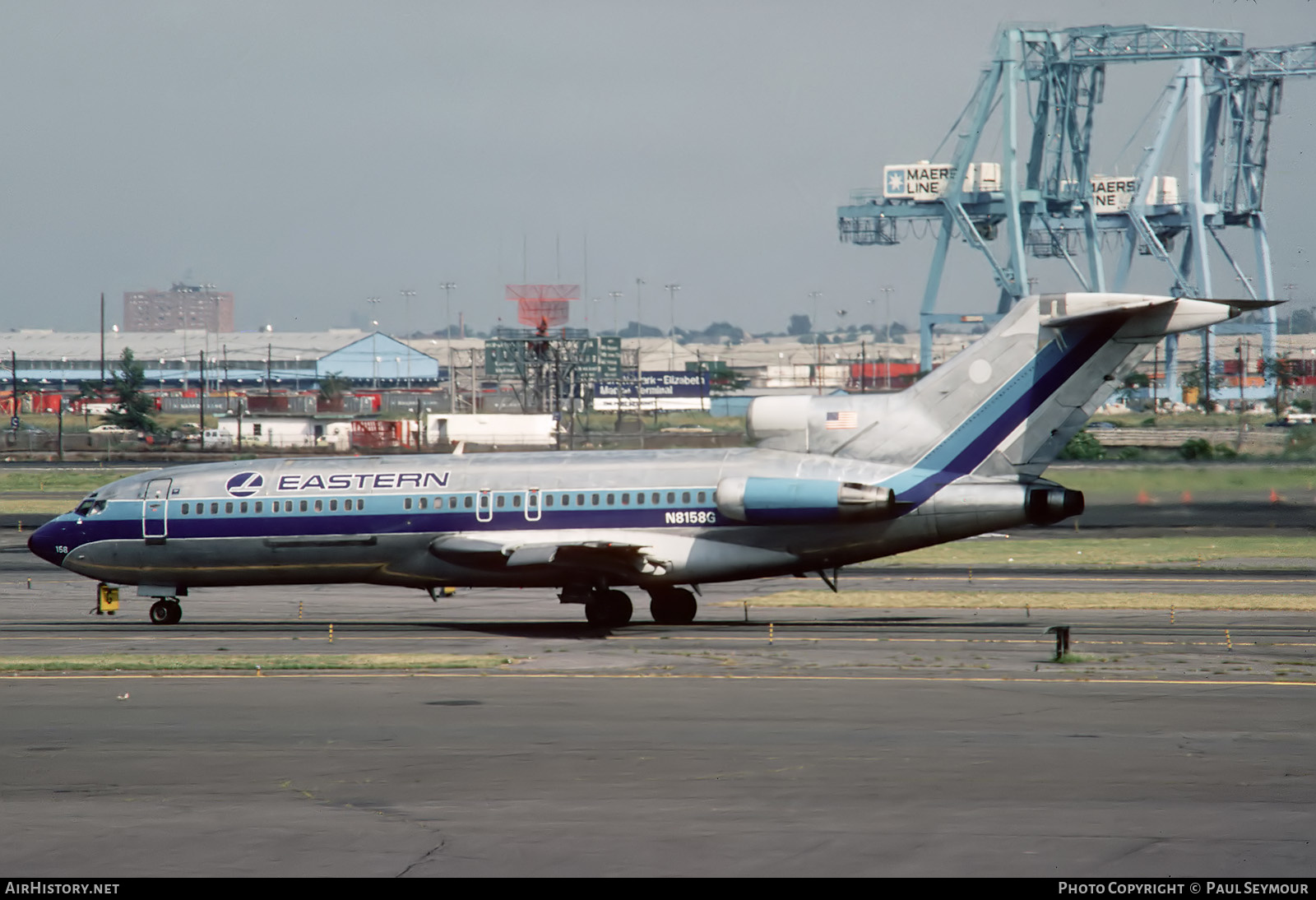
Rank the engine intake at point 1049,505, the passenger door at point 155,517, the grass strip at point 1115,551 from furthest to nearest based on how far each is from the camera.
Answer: the grass strip at point 1115,551 → the passenger door at point 155,517 → the engine intake at point 1049,505

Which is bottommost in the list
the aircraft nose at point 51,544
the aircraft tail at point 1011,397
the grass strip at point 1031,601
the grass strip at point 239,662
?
the grass strip at point 1031,601

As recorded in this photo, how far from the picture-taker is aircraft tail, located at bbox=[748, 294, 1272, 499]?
1201 inches

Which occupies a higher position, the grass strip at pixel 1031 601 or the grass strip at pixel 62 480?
the grass strip at pixel 62 480

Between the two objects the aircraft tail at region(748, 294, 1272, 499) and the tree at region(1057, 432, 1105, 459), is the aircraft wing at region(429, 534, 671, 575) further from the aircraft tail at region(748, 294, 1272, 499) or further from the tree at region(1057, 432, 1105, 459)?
the tree at region(1057, 432, 1105, 459)

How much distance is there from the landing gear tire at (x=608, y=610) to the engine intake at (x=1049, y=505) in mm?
9501

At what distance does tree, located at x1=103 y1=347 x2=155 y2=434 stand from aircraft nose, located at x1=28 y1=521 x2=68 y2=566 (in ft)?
261

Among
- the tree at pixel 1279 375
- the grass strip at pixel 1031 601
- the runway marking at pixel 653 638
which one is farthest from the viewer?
the tree at pixel 1279 375

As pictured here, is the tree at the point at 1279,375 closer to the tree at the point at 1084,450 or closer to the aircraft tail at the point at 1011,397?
the tree at the point at 1084,450

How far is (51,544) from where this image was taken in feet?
116

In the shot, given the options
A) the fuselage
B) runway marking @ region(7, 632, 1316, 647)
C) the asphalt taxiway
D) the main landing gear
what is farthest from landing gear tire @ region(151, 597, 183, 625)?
the main landing gear

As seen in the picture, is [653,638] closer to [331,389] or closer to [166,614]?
[166,614]

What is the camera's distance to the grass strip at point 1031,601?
34906mm

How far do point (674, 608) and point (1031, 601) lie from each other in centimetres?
1003

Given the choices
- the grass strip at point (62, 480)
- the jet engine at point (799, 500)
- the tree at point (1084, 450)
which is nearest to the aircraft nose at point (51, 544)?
the jet engine at point (799, 500)
